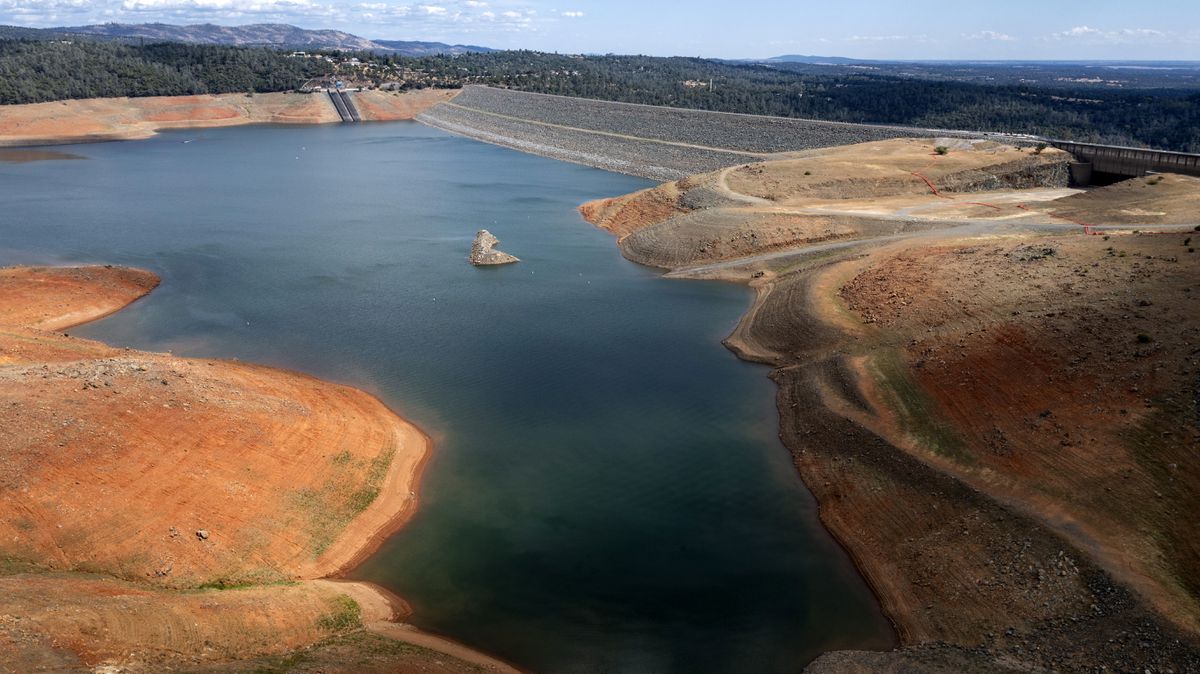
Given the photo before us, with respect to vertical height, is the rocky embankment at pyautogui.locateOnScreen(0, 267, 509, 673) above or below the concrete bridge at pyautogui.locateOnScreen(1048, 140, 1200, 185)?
Result: below

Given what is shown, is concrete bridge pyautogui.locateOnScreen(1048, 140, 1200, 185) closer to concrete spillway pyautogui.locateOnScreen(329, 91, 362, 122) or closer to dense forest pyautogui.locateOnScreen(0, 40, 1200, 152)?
dense forest pyautogui.locateOnScreen(0, 40, 1200, 152)

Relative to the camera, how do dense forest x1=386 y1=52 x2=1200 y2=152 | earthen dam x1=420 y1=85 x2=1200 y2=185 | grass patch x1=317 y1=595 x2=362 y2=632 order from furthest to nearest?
dense forest x1=386 y1=52 x2=1200 y2=152, earthen dam x1=420 y1=85 x2=1200 y2=185, grass patch x1=317 y1=595 x2=362 y2=632

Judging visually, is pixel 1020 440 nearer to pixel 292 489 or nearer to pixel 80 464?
pixel 292 489

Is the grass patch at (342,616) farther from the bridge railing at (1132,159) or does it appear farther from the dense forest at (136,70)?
the dense forest at (136,70)

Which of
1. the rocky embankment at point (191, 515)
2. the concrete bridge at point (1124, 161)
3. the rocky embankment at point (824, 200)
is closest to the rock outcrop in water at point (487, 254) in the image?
the rocky embankment at point (824, 200)

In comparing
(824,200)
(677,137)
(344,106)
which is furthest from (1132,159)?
(344,106)

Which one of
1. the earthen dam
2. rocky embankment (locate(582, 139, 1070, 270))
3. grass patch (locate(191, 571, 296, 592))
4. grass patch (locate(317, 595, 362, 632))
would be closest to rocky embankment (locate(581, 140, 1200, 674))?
rocky embankment (locate(582, 139, 1070, 270))
